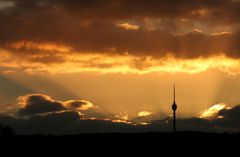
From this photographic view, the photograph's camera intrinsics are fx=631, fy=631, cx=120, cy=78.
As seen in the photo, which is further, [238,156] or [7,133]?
[7,133]

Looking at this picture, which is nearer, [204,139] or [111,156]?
[111,156]

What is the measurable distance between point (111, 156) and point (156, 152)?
43.1 ft

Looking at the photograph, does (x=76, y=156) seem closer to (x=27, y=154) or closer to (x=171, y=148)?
(x=27, y=154)

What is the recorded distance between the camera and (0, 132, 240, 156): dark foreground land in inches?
7057

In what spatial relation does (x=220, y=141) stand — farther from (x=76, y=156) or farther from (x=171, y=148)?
(x=76, y=156)

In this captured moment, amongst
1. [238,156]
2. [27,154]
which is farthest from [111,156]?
[238,156]

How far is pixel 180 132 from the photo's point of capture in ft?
643

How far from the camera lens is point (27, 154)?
573 ft

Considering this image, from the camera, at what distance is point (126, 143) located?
18550cm

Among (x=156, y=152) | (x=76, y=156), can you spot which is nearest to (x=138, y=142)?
(x=156, y=152)

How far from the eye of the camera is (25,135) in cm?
19000

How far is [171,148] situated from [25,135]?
4409cm

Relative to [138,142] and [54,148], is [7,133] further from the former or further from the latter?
[138,142]

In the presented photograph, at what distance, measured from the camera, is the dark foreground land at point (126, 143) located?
179250 mm
